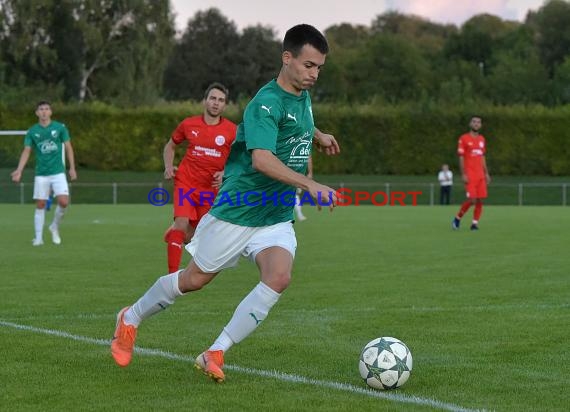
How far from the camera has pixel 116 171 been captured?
4716 centimetres

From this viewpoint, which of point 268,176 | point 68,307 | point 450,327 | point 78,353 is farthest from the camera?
point 68,307

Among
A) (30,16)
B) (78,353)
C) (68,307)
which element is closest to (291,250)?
(78,353)

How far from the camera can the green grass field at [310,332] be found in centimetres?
570

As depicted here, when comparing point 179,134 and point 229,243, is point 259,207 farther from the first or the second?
point 179,134

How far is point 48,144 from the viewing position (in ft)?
54.6

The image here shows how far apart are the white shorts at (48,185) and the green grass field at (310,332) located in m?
1.01

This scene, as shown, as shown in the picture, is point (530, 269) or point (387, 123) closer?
point (530, 269)

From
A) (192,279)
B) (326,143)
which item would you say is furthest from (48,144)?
Answer: (192,279)

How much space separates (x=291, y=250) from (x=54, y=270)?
24.6 feet

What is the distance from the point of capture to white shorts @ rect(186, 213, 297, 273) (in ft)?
20.5

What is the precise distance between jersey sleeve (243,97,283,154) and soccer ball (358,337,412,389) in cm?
132

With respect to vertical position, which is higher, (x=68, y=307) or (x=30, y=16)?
(x=30, y=16)

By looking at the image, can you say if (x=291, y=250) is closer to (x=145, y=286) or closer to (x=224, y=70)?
(x=145, y=286)

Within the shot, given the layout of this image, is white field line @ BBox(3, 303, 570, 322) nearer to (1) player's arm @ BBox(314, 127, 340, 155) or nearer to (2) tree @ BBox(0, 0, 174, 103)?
(1) player's arm @ BBox(314, 127, 340, 155)
